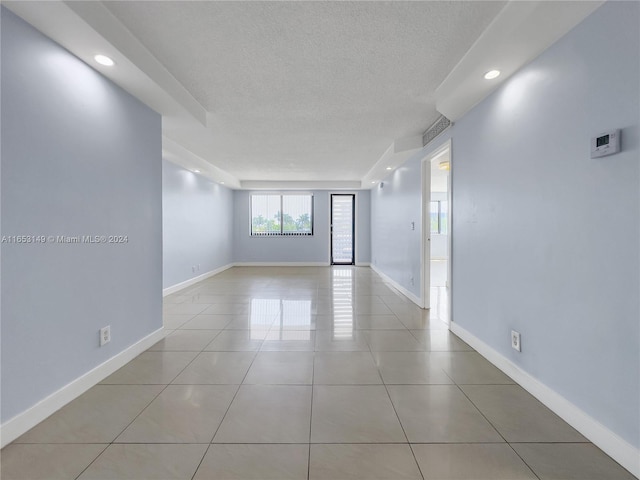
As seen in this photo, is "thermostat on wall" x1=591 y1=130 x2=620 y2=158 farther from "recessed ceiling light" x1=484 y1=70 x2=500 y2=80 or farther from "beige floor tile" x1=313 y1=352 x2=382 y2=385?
"beige floor tile" x1=313 y1=352 x2=382 y2=385

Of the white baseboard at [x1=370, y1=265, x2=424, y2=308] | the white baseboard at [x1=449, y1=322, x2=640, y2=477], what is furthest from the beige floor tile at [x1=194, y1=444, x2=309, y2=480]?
the white baseboard at [x1=370, y1=265, x2=424, y2=308]

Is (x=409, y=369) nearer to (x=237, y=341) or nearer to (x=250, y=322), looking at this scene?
(x=237, y=341)

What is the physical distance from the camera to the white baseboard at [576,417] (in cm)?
140

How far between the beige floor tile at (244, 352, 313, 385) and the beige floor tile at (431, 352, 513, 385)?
1.18 meters

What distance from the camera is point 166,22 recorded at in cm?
191

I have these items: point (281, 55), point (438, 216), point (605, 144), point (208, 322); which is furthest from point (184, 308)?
point (438, 216)

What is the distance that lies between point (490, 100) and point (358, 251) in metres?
6.88

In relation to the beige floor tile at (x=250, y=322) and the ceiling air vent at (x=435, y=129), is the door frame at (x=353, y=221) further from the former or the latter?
the beige floor tile at (x=250, y=322)

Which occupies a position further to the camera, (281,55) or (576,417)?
(281,55)

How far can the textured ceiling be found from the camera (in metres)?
1.82

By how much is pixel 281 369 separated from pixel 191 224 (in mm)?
4630

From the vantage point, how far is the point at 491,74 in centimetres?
223

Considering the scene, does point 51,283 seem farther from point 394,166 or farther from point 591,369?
point 394,166

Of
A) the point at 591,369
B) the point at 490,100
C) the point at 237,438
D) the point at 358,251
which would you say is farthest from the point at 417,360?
Answer: the point at 358,251
